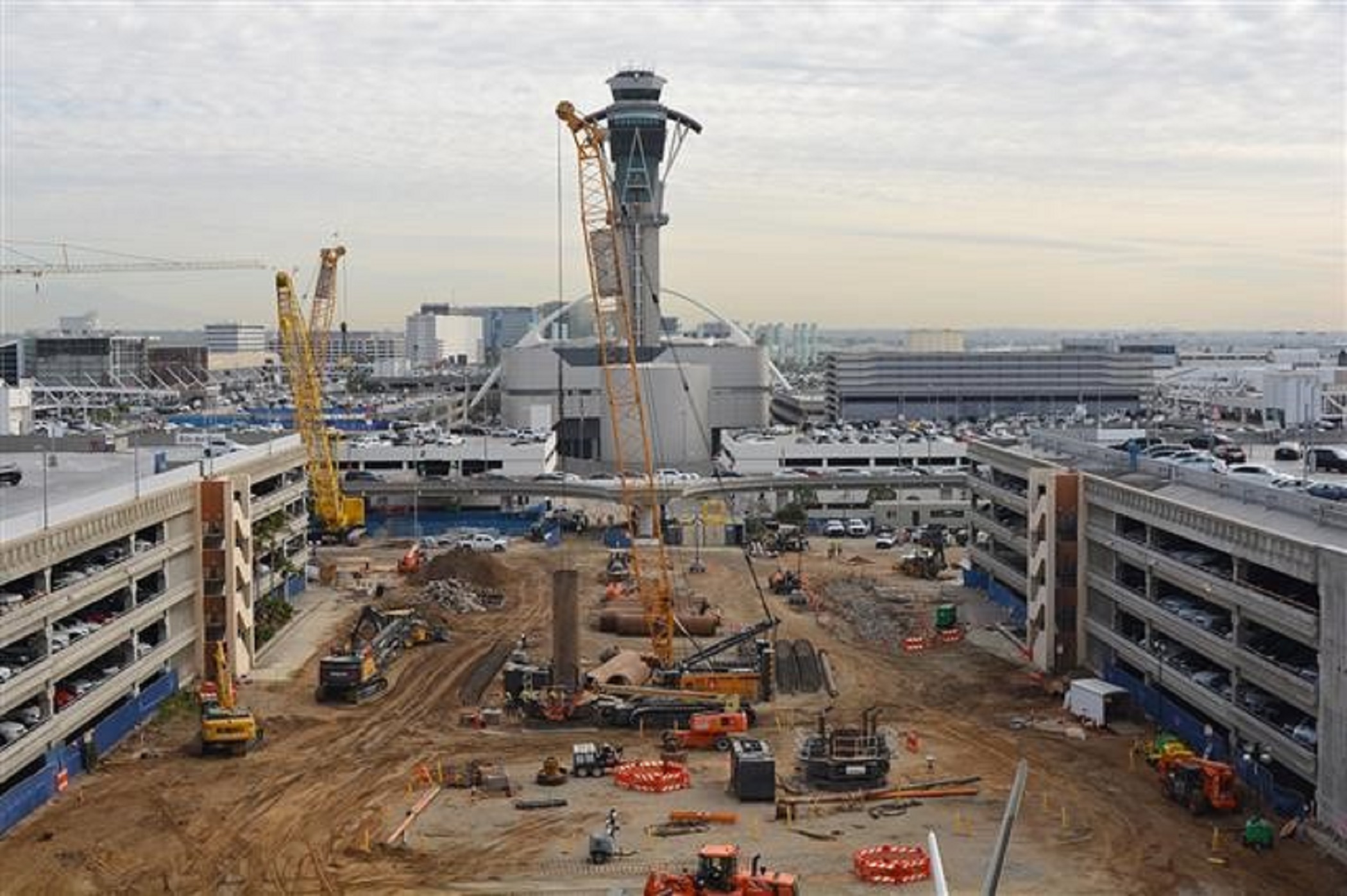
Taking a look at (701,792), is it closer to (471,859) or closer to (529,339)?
(471,859)

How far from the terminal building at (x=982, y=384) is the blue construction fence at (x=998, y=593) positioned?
95451mm

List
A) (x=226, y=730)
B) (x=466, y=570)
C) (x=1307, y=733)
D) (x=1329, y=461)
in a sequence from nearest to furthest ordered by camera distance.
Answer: (x=1307, y=733) < (x=226, y=730) < (x=1329, y=461) < (x=466, y=570)

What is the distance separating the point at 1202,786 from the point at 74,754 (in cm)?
2360

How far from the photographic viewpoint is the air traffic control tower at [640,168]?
131750mm

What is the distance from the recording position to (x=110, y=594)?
34375 mm

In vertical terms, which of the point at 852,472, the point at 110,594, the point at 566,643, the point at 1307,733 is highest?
the point at 110,594

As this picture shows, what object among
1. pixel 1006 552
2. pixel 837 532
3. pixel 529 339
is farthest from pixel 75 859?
pixel 529 339

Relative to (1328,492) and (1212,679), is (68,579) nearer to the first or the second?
(1212,679)

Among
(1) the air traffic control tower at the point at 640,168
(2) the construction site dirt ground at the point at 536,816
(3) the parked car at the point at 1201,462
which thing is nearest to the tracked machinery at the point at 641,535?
(2) the construction site dirt ground at the point at 536,816

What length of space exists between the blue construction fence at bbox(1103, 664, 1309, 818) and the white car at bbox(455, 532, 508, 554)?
35.7 meters

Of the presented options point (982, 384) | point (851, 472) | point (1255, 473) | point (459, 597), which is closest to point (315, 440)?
point (459, 597)

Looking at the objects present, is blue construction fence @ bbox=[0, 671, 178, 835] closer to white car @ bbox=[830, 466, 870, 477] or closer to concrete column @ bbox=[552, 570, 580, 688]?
concrete column @ bbox=[552, 570, 580, 688]

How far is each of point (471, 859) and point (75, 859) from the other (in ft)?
23.6

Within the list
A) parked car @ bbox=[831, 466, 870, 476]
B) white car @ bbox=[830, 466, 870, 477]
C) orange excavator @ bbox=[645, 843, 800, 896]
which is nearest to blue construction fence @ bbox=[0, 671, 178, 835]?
orange excavator @ bbox=[645, 843, 800, 896]
